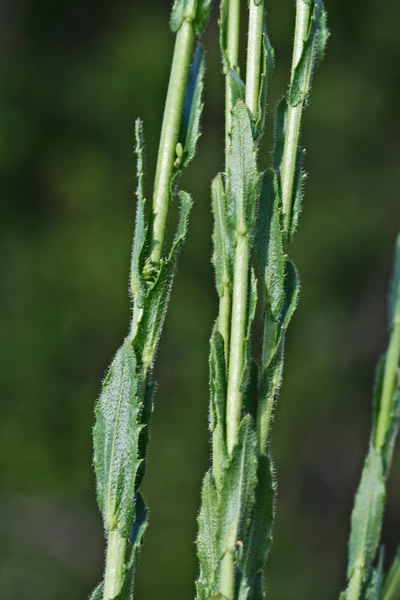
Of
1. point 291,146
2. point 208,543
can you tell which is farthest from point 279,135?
point 208,543

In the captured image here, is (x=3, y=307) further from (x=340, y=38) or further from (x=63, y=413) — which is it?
(x=340, y=38)

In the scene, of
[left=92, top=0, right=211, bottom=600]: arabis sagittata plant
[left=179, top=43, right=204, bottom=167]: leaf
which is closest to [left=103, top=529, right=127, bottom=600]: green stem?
[left=92, top=0, right=211, bottom=600]: arabis sagittata plant

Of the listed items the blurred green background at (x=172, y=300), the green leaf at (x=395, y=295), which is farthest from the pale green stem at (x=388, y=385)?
the blurred green background at (x=172, y=300)

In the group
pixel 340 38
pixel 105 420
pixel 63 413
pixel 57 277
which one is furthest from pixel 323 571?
pixel 105 420

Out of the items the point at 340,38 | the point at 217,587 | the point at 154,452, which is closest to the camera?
the point at 217,587

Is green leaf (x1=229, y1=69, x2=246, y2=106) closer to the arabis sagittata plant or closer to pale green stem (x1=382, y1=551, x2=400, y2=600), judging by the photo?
the arabis sagittata plant

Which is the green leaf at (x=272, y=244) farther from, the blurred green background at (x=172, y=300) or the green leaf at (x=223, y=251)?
the blurred green background at (x=172, y=300)
